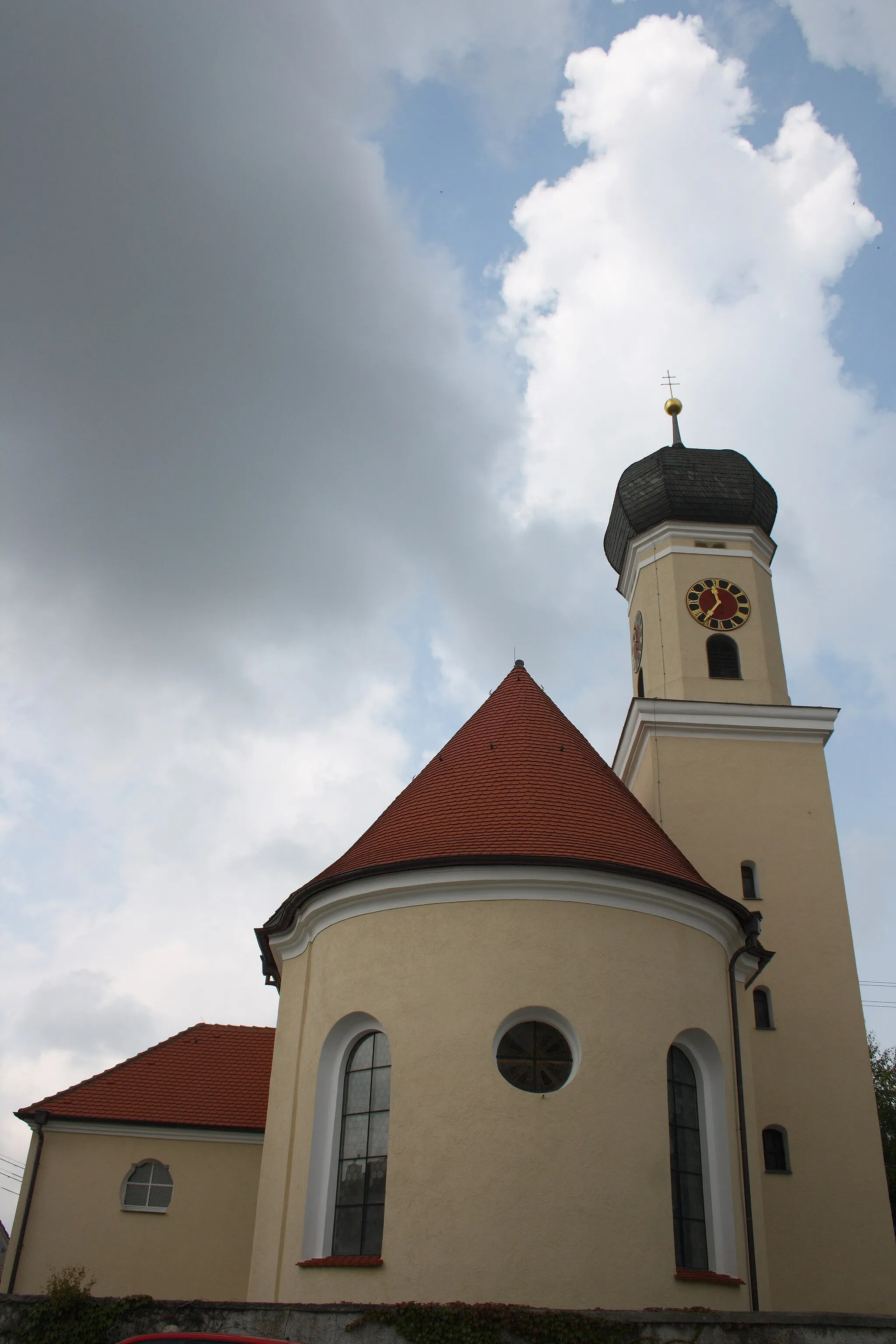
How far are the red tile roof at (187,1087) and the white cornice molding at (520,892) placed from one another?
736cm

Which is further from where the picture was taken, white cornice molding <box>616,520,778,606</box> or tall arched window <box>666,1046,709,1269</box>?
white cornice molding <box>616,520,778,606</box>

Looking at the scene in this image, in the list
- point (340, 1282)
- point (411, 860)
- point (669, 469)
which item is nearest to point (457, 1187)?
point (340, 1282)

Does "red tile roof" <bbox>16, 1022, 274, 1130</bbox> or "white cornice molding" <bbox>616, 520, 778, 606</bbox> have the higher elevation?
"white cornice molding" <bbox>616, 520, 778, 606</bbox>

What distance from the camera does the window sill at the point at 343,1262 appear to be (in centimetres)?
1119

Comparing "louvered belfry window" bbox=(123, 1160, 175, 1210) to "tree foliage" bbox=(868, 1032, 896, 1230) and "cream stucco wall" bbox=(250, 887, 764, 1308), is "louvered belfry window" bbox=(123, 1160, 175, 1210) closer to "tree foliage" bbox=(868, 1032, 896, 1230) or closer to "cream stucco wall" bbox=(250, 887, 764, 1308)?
"cream stucco wall" bbox=(250, 887, 764, 1308)

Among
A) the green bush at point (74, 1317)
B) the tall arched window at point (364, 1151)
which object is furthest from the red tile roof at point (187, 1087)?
the green bush at point (74, 1317)

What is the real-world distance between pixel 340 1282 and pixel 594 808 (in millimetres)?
5889

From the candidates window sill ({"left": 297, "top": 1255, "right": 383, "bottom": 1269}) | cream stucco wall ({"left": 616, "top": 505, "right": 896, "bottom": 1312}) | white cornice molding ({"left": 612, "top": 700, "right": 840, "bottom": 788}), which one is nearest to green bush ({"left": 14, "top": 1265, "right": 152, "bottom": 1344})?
window sill ({"left": 297, "top": 1255, "right": 383, "bottom": 1269})

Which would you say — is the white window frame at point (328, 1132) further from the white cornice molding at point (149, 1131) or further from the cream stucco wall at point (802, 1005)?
the white cornice molding at point (149, 1131)

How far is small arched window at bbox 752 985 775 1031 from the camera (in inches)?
666

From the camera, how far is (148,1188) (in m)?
18.4

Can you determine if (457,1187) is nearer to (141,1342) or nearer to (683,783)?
(141,1342)

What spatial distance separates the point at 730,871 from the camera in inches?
713

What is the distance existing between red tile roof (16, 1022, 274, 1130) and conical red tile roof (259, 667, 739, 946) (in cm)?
535
